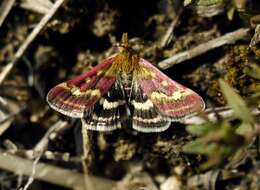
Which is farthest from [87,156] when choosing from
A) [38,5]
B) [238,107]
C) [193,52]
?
[238,107]

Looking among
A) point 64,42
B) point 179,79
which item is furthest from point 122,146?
point 64,42

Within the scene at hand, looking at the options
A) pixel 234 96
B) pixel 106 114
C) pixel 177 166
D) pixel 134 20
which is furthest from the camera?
pixel 134 20

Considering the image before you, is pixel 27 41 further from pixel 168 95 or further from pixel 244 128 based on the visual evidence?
pixel 244 128

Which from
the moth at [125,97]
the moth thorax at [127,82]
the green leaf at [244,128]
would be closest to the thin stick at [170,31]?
the moth at [125,97]

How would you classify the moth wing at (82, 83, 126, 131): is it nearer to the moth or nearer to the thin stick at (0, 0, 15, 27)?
the moth

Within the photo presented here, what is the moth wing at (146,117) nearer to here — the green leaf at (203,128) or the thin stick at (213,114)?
the thin stick at (213,114)

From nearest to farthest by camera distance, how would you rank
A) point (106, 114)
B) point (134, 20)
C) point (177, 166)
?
point (106, 114), point (177, 166), point (134, 20)

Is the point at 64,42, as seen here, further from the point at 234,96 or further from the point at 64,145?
the point at 234,96
